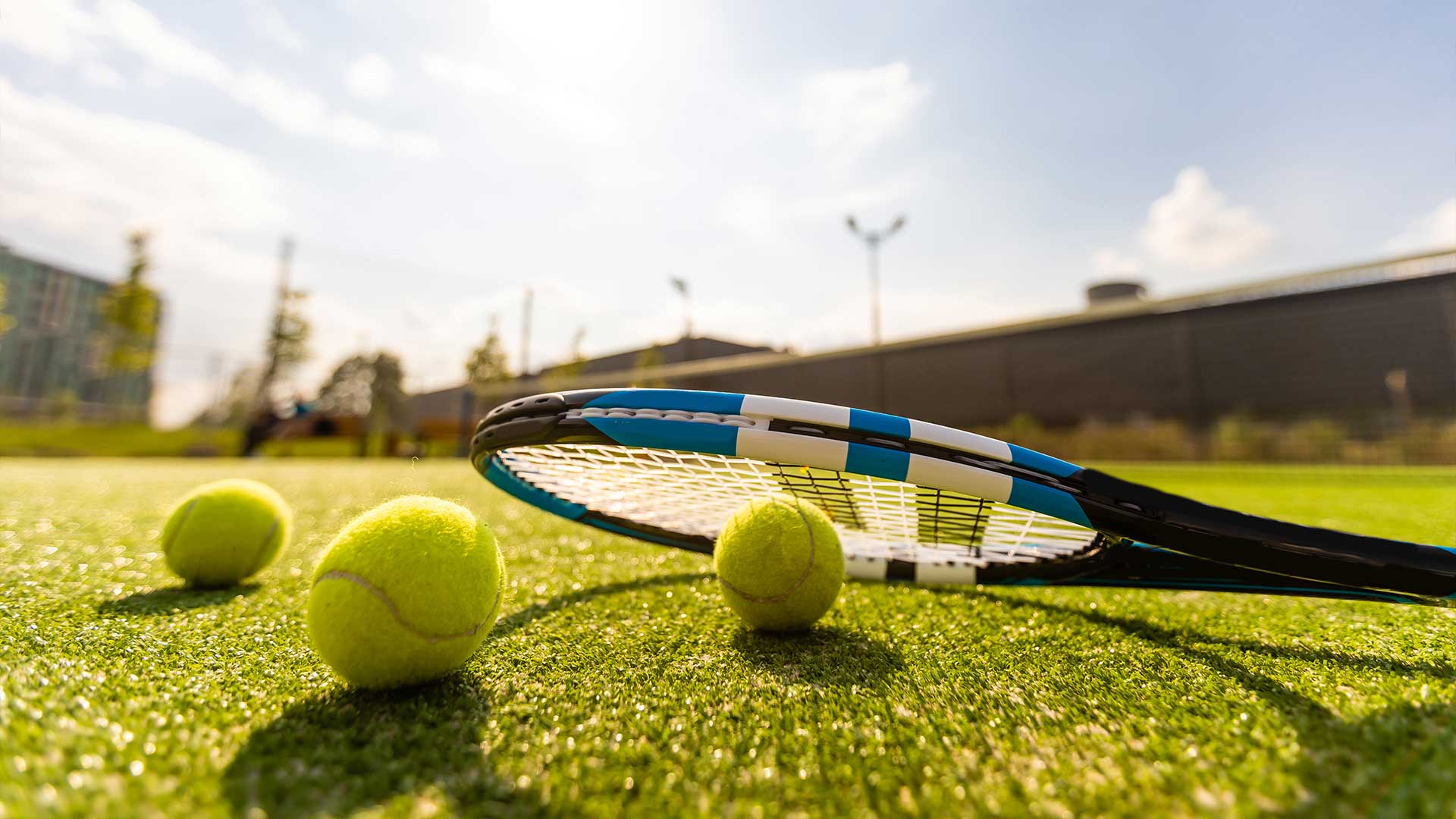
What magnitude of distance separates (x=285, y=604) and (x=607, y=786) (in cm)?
183

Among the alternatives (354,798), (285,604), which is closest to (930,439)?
(354,798)

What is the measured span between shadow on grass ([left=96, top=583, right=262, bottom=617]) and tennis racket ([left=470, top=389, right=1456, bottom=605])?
48.2 inches

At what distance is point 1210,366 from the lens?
26312 millimetres

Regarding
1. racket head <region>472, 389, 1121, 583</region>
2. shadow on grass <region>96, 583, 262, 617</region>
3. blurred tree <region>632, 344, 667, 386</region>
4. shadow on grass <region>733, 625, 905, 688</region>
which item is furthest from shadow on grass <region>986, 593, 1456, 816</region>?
blurred tree <region>632, 344, 667, 386</region>

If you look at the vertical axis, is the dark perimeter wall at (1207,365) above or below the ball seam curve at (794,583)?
above

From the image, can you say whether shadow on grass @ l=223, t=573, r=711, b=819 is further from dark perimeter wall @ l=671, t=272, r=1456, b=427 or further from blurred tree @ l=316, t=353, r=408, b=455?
blurred tree @ l=316, t=353, r=408, b=455

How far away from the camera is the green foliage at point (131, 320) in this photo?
22.9 metres

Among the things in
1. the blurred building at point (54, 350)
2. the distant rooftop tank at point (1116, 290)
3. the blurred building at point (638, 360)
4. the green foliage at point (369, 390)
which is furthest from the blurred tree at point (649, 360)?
the blurred building at point (54, 350)

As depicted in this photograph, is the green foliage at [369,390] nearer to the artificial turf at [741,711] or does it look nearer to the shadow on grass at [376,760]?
the artificial turf at [741,711]

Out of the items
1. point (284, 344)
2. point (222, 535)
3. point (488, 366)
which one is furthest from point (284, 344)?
point (222, 535)

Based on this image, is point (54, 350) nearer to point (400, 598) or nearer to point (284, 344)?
point (284, 344)

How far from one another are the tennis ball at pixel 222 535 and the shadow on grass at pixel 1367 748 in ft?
10.5

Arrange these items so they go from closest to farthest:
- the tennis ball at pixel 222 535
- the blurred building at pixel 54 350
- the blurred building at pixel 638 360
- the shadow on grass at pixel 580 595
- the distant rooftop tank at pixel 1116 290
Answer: the shadow on grass at pixel 580 595
the tennis ball at pixel 222 535
the blurred building at pixel 638 360
the distant rooftop tank at pixel 1116 290
the blurred building at pixel 54 350

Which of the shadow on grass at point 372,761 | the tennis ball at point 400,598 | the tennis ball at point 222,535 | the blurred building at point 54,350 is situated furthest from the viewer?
the blurred building at point 54,350
